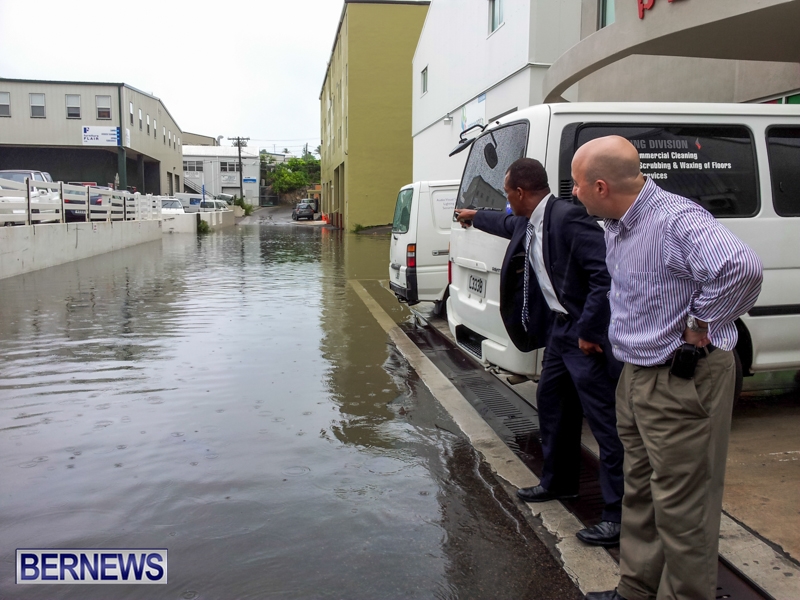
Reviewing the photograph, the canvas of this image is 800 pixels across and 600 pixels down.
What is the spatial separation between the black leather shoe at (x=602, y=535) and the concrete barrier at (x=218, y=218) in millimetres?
34881

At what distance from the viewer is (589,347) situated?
317 cm

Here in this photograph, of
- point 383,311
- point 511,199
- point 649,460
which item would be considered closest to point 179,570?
→ point 649,460

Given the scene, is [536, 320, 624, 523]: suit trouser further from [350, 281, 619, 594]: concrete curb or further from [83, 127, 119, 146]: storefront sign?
[83, 127, 119, 146]: storefront sign

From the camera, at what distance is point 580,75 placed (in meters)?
10.8

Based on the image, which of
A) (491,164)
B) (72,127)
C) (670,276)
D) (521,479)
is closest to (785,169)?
(491,164)

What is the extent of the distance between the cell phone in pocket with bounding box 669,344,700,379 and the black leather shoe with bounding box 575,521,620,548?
3.85 ft

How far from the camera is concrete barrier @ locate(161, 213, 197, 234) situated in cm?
3222

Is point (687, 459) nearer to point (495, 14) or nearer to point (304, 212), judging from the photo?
point (495, 14)

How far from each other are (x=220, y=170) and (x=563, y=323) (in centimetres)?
8931

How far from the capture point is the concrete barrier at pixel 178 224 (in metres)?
32.2

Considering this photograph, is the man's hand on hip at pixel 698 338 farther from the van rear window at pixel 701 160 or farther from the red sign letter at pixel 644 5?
the red sign letter at pixel 644 5

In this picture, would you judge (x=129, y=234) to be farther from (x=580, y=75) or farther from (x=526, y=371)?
(x=526, y=371)

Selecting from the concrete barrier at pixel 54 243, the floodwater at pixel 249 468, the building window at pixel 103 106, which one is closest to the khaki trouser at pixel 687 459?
the floodwater at pixel 249 468

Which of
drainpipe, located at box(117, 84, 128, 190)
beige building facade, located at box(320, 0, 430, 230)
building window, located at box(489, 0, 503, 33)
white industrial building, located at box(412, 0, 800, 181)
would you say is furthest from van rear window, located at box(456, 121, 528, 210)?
drainpipe, located at box(117, 84, 128, 190)
